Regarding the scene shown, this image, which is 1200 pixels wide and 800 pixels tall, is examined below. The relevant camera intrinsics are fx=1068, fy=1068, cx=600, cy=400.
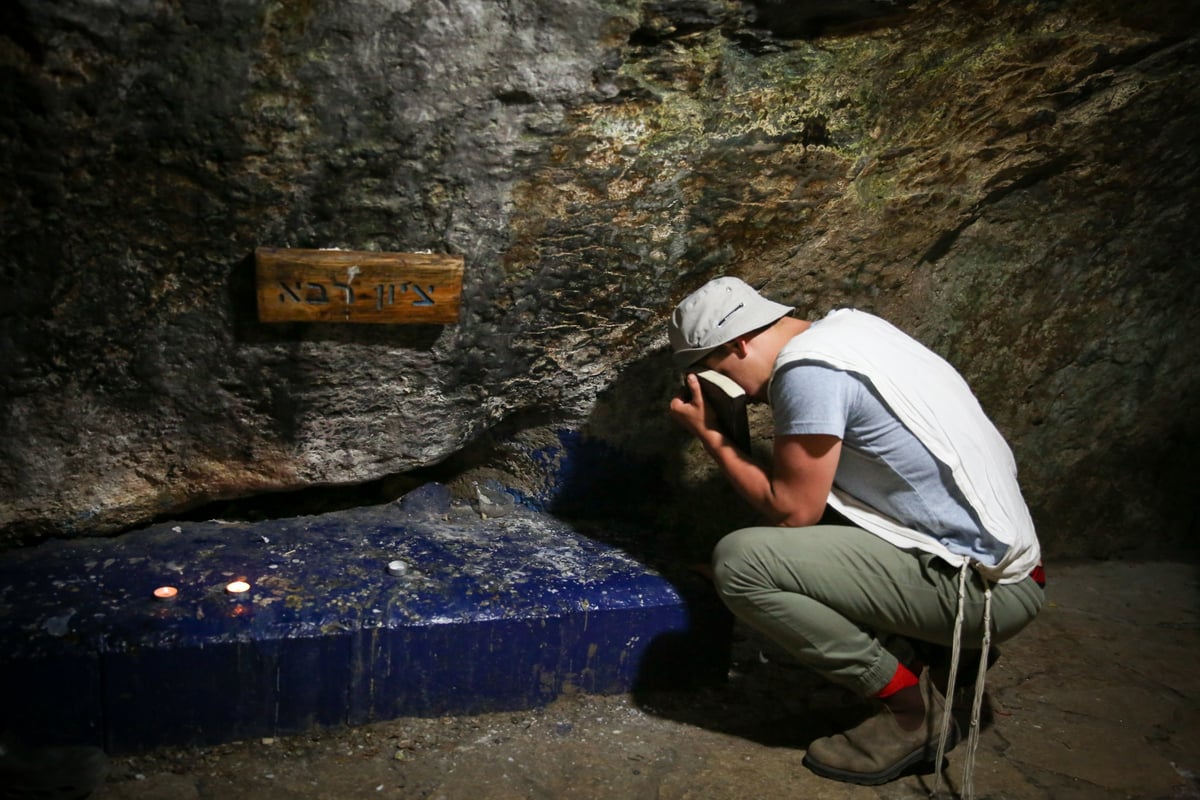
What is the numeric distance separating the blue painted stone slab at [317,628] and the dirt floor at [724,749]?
0.21ft

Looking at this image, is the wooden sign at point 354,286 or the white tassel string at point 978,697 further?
the wooden sign at point 354,286

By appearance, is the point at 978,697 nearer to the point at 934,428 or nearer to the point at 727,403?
the point at 934,428

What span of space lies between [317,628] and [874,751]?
1270 millimetres

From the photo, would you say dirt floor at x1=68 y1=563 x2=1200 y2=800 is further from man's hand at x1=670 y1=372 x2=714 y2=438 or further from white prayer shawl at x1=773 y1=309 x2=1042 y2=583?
man's hand at x1=670 y1=372 x2=714 y2=438

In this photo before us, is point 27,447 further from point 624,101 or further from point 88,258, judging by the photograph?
point 624,101

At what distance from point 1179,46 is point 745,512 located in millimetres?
1691

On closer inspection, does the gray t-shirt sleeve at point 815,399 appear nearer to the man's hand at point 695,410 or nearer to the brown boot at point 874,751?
the man's hand at point 695,410

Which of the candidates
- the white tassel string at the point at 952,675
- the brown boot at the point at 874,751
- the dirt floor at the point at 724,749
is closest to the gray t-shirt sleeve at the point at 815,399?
the white tassel string at the point at 952,675

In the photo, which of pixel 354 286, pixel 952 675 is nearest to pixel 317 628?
pixel 354 286

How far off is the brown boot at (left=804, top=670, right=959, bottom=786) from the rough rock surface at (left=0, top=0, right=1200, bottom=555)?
0.84m

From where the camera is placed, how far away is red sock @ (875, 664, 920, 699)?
2391mm

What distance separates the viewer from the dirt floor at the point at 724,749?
229 cm

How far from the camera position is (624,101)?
2.49 m

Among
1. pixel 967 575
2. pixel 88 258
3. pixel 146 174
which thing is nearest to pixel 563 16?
pixel 146 174
